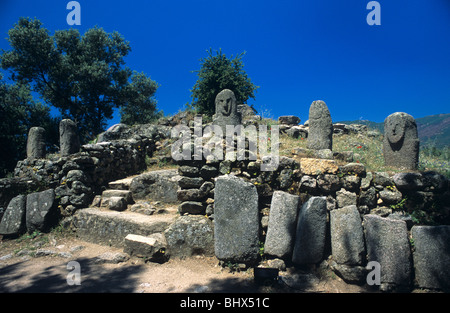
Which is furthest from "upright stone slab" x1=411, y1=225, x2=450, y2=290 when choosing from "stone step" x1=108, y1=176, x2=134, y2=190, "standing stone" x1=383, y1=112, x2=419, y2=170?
"stone step" x1=108, y1=176, x2=134, y2=190

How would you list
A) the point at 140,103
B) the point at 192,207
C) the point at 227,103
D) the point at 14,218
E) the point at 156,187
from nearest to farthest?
the point at 192,207
the point at 14,218
the point at 156,187
the point at 227,103
the point at 140,103

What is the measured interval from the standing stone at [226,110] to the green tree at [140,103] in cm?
1142

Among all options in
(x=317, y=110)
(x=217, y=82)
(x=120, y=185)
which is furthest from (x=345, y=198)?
(x=217, y=82)

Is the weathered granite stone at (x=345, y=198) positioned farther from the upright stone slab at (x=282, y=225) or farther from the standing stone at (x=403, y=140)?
the standing stone at (x=403, y=140)

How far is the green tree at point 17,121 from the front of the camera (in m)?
14.4

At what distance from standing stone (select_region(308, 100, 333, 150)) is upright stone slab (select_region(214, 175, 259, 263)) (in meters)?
3.98

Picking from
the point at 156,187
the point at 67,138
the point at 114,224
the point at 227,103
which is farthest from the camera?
the point at 227,103

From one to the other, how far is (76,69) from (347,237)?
20783 mm

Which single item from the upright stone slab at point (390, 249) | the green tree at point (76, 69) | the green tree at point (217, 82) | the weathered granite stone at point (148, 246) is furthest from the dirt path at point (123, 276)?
the green tree at point (76, 69)

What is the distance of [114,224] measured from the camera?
552 cm

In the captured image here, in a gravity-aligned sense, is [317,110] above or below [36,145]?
above

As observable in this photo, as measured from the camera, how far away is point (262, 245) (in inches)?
179

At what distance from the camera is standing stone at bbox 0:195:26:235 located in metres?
6.00

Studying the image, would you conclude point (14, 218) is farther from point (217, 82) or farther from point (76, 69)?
point (76, 69)
